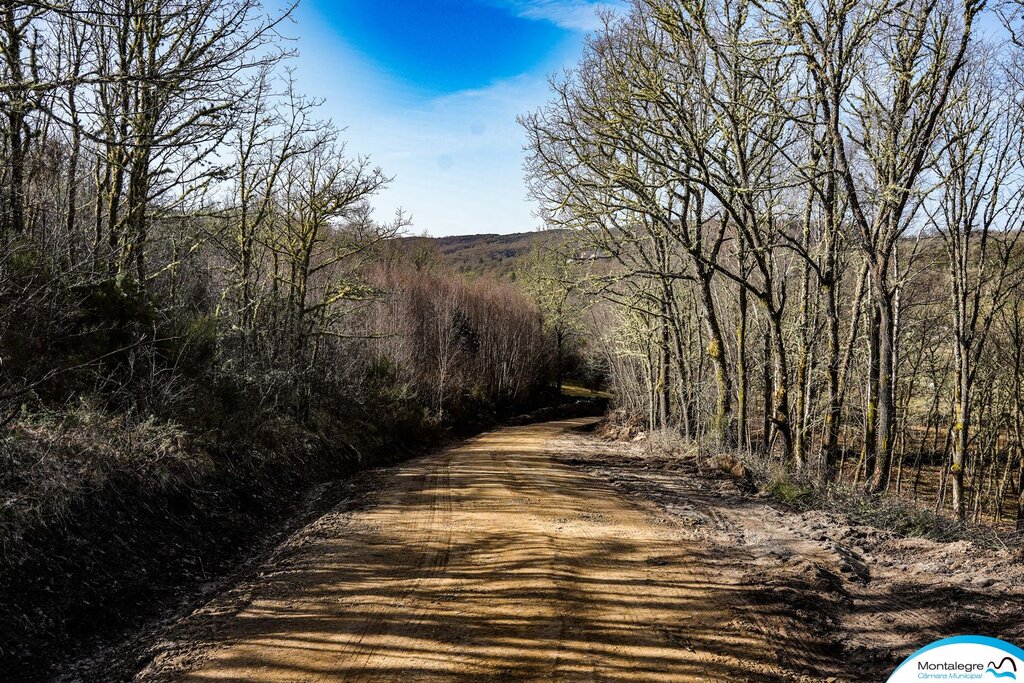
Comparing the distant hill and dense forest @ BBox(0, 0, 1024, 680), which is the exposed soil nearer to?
dense forest @ BBox(0, 0, 1024, 680)

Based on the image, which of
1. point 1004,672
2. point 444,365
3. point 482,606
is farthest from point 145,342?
point 444,365

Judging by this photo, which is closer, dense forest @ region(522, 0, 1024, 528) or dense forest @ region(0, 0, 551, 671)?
dense forest @ region(0, 0, 551, 671)

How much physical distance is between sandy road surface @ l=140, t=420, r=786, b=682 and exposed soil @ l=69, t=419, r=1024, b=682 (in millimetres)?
19

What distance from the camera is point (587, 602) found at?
5449 mm

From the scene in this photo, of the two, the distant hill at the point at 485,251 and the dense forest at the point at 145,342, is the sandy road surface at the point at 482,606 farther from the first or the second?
the distant hill at the point at 485,251

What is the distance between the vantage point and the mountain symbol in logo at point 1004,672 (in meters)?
3.38

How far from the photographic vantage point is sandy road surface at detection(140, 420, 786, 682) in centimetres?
440

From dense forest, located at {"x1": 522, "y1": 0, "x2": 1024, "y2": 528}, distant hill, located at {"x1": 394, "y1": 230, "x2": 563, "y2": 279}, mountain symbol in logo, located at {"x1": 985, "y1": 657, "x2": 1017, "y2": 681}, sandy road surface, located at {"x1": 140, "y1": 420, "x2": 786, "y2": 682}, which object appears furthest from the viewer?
distant hill, located at {"x1": 394, "y1": 230, "x2": 563, "y2": 279}

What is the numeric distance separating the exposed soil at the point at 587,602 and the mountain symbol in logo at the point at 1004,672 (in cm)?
90

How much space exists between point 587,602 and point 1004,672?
2.89 metres

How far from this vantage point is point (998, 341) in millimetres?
19328

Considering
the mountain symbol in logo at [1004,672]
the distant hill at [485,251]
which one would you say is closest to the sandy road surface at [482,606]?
the mountain symbol in logo at [1004,672]

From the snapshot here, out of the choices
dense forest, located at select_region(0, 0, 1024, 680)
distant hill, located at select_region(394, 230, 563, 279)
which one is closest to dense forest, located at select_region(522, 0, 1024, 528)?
dense forest, located at select_region(0, 0, 1024, 680)

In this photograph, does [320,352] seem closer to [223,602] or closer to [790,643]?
[223,602]
